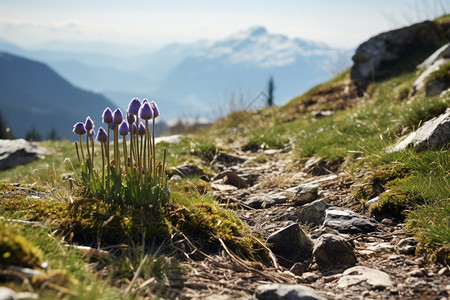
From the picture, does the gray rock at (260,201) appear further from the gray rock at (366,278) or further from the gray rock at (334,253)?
the gray rock at (366,278)

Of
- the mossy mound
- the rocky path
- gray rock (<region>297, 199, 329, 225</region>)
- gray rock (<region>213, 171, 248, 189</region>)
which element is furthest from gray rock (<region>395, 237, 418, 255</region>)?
gray rock (<region>213, 171, 248, 189</region>)

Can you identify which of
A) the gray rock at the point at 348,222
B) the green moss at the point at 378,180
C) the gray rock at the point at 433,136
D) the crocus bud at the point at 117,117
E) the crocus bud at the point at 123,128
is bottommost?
the gray rock at the point at 348,222

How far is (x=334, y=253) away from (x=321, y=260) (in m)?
0.14

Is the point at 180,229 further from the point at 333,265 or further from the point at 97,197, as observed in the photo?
the point at 333,265

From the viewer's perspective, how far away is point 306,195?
5512 mm

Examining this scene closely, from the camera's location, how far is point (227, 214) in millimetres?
4309

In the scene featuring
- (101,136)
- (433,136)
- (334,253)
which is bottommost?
(334,253)

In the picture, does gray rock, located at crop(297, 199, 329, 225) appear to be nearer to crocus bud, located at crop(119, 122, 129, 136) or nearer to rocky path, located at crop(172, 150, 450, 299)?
rocky path, located at crop(172, 150, 450, 299)

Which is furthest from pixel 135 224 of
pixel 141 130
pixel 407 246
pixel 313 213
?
pixel 407 246

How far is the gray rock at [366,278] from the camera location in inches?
123

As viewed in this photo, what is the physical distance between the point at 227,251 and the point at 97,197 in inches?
55.2

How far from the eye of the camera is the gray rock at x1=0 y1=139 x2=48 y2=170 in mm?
14570

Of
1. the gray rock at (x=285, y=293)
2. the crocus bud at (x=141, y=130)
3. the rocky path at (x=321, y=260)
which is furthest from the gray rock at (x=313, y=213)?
A: the crocus bud at (x=141, y=130)

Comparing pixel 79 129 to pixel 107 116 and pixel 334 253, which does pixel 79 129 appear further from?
pixel 334 253
